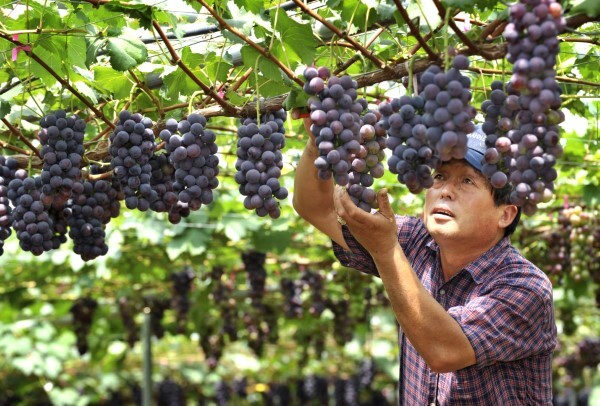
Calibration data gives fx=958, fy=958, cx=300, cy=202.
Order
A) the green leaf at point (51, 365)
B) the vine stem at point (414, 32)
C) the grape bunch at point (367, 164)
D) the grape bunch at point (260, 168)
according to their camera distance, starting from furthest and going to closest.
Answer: the green leaf at point (51, 365) < the grape bunch at point (260, 168) < the grape bunch at point (367, 164) < the vine stem at point (414, 32)

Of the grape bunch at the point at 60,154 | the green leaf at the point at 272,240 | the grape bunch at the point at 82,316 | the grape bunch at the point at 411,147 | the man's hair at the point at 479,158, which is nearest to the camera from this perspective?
the grape bunch at the point at 411,147

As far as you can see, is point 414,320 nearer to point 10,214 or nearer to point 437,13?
point 437,13

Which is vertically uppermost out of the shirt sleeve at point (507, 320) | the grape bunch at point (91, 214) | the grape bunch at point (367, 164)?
the grape bunch at point (367, 164)

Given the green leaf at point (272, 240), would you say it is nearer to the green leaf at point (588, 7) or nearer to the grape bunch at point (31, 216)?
the grape bunch at point (31, 216)

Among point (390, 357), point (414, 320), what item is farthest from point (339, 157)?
point (390, 357)

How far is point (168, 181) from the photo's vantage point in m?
3.26

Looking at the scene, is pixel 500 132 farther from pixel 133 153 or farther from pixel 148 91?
pixel 148 91

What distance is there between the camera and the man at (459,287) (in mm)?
2723

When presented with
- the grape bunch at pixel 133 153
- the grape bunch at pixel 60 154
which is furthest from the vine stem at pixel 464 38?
the grape bunch at pixel 60 154

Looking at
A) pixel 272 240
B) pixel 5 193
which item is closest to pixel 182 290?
pixel 272 240

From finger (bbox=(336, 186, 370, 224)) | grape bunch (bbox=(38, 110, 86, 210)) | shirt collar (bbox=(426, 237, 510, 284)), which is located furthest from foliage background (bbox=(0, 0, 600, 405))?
shirt collar (bbox=(426, 237, 510, 284))

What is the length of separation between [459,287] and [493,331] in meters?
0.37

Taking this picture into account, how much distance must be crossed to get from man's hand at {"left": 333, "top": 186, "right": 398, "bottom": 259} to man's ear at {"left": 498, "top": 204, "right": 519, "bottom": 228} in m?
0.59

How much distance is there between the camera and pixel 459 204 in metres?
2.97
